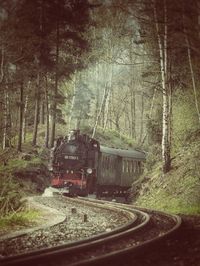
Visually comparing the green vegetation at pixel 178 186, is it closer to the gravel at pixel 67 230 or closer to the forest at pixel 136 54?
the forest at pixel 136 54

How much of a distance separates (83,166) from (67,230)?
12.3 m

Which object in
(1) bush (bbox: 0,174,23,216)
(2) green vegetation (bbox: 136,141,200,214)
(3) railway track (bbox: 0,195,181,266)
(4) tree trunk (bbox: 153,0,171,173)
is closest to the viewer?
(3) railway track (bbox: 0,195,181,266)

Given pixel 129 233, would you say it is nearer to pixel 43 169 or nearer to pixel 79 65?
pixel 43 169

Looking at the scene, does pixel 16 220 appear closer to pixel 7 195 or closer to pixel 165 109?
pixel 7 195

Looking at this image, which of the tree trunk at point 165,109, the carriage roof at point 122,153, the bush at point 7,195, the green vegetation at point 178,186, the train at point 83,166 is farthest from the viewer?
the carriage roof at point 122,153

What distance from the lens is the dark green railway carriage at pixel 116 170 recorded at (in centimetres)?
2577

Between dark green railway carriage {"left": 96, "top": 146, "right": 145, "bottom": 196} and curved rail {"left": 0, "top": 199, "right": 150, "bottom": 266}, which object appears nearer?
curved rail {"left": 0, "top": 199, "right": 150, "bottom": 266}

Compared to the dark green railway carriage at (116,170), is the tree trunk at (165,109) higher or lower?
higher

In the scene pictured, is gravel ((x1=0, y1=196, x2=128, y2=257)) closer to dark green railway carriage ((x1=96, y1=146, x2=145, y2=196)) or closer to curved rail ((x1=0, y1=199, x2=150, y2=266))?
curved rail ((x1=0, y1=199, x2=150, y2=266))

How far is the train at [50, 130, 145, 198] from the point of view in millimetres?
24609

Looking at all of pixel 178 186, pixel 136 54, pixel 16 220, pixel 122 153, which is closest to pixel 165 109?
pixel 136 54

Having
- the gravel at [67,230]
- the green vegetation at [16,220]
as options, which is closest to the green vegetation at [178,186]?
the gravel at [67,230]

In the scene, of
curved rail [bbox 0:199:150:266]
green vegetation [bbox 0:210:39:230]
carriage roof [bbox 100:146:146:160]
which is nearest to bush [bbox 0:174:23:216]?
green vegetation [bbox 0:210:39:230]

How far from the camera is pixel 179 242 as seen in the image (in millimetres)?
11133
